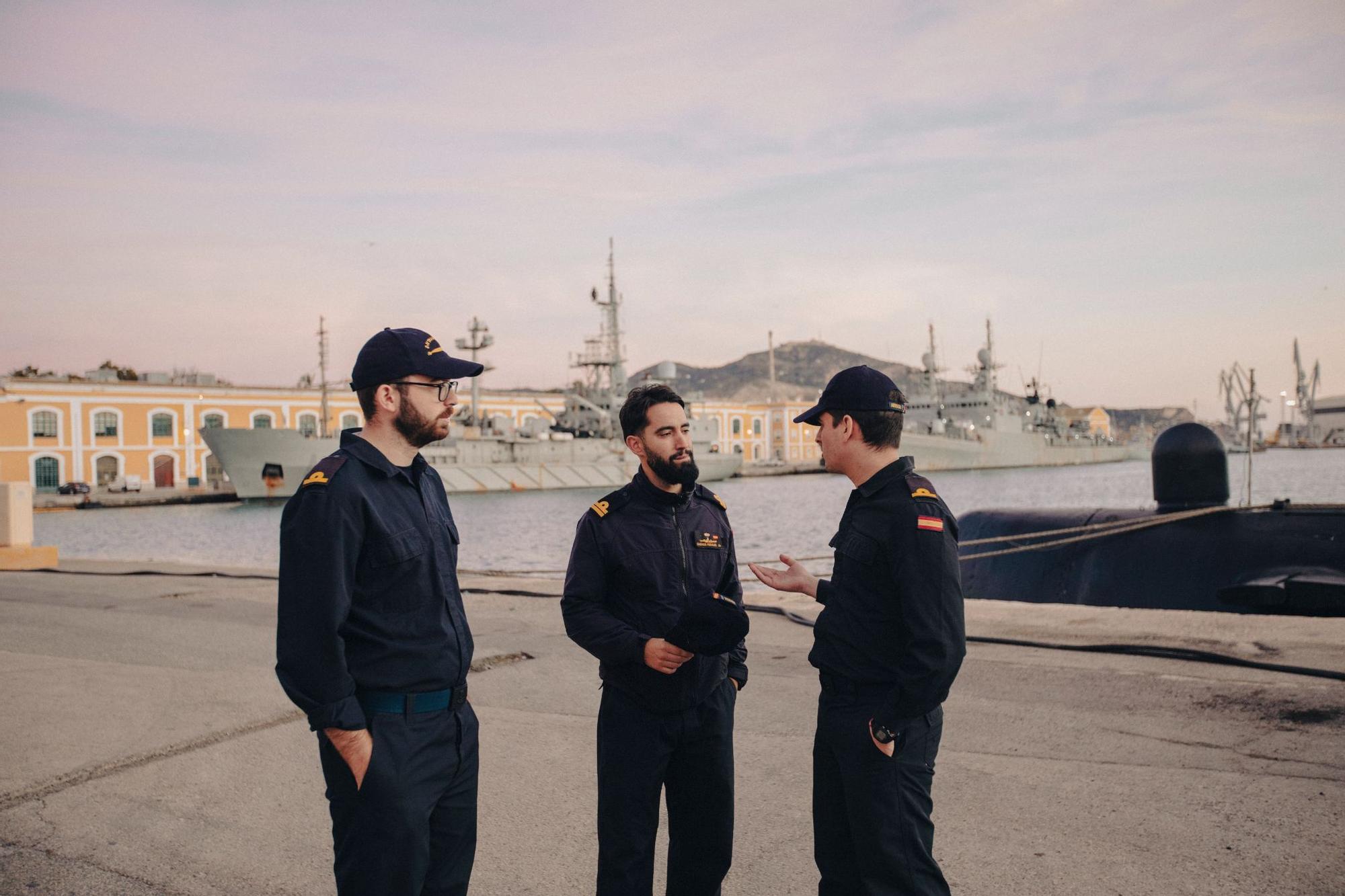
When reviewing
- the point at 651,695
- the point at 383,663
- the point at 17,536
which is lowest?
the point at 17,536

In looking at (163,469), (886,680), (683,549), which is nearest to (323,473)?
(683,549)

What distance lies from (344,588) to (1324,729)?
5.08 metres

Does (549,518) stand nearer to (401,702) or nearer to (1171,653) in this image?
(1171,653)

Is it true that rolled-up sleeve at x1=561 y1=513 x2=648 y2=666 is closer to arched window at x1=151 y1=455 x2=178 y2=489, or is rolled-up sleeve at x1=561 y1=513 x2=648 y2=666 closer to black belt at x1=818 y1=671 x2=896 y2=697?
black belt at x1=818 y1=671 x2=896 y2=697

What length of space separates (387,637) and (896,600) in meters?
1.47

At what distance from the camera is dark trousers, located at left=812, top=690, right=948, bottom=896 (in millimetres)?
2551

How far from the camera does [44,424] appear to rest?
184 ft

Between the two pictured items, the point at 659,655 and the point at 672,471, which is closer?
the point at 659,655

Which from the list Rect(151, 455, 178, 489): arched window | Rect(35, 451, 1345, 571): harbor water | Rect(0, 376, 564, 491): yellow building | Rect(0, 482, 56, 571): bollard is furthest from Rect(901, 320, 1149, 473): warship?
Rect(0, 482, 56, 571): bollard

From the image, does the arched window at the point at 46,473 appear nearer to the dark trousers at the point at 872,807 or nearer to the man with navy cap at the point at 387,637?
the man with navy cap at the point at 387,637

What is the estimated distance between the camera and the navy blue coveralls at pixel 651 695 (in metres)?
2.94

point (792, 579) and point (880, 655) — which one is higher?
point (792, 579)

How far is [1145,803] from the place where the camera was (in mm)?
4027

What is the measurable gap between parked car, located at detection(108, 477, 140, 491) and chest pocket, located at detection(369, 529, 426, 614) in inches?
2427
